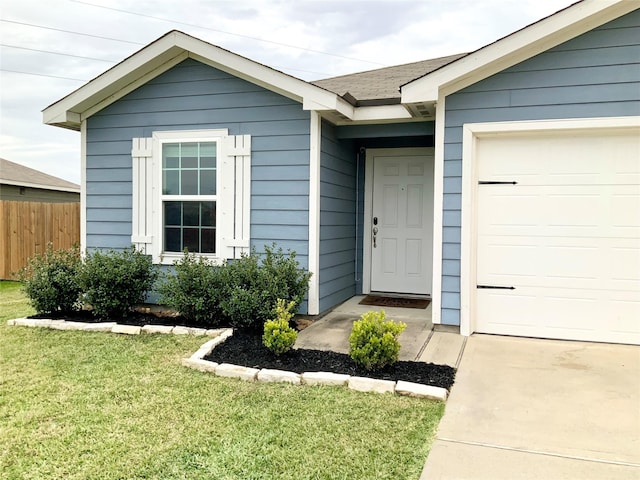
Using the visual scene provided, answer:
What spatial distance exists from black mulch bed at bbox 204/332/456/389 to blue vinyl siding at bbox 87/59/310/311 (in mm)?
1556

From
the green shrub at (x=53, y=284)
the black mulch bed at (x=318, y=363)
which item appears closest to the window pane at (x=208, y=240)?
the green shrub at (x=53, y=284)

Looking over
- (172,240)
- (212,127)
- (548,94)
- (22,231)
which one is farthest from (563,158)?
(22,231)

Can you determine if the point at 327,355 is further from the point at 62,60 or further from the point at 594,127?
the point at 62,60

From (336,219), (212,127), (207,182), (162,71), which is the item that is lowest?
(336,219)

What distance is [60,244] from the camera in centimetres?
1058

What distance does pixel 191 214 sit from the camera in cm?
646

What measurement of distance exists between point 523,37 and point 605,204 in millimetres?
1782

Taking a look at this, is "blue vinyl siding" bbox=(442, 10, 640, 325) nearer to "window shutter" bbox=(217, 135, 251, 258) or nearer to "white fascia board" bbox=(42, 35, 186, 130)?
"window shutter" bbox=(217, 135, 251, 258)

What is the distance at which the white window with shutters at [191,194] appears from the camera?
6.20 metres

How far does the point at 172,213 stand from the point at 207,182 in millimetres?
647

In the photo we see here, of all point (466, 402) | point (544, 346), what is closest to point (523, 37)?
point (544, 346)

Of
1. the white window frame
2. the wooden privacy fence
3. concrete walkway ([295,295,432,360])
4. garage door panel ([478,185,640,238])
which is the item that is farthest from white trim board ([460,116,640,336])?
the wooden privacy fence

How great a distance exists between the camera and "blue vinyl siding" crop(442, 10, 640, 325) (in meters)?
4.81

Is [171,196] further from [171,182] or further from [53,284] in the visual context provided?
[53,284]
